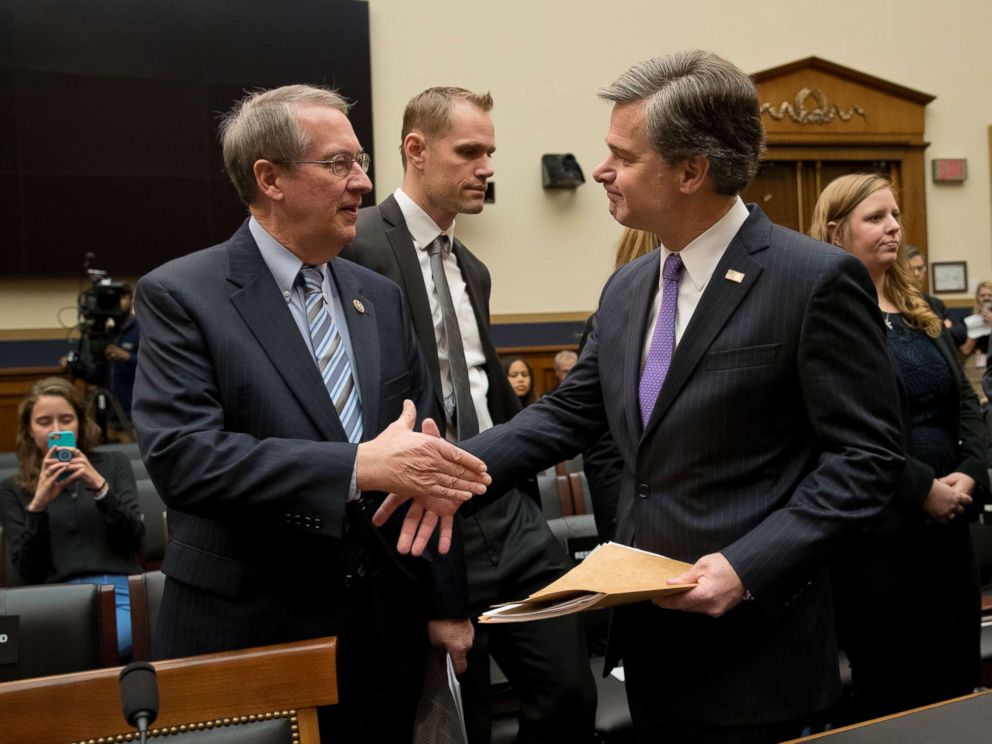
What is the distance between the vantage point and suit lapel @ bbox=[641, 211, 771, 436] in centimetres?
168

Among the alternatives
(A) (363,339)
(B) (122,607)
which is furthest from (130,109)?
(A) (363,339)

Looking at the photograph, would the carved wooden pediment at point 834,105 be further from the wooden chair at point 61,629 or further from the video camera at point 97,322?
the wooden chair at point 61,629

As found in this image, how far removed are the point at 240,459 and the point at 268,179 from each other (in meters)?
0.59

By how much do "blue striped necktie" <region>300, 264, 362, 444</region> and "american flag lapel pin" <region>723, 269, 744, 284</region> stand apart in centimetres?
73

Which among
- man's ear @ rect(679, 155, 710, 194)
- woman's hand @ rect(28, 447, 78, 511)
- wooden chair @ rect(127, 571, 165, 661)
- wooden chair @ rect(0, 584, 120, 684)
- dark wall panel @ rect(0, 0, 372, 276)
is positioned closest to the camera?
man's ear @ rect(679, 155, 710, 194)

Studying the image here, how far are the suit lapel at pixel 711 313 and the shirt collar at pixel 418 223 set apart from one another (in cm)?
105

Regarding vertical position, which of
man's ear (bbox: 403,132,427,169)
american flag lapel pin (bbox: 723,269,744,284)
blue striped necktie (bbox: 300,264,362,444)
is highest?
man's ear (bbox: 403,132,427,169)

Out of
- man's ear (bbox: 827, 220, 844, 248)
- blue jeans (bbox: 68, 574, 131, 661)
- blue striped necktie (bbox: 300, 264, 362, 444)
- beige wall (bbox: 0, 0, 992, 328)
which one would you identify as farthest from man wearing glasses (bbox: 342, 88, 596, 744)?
beige wall (bbox: 0, 0, 992, 328)

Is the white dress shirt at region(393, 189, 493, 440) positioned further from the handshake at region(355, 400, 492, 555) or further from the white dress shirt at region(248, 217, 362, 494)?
the handshake at region(355, 400, 492, 555)

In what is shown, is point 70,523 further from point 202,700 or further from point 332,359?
point 202,700

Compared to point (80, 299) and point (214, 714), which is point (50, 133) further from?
point (214, 714)

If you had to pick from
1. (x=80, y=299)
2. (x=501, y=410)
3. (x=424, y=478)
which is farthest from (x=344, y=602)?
(x=80, y=299)

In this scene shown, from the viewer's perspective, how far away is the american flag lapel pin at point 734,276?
1.69 metres

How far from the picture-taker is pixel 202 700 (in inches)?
59.7
